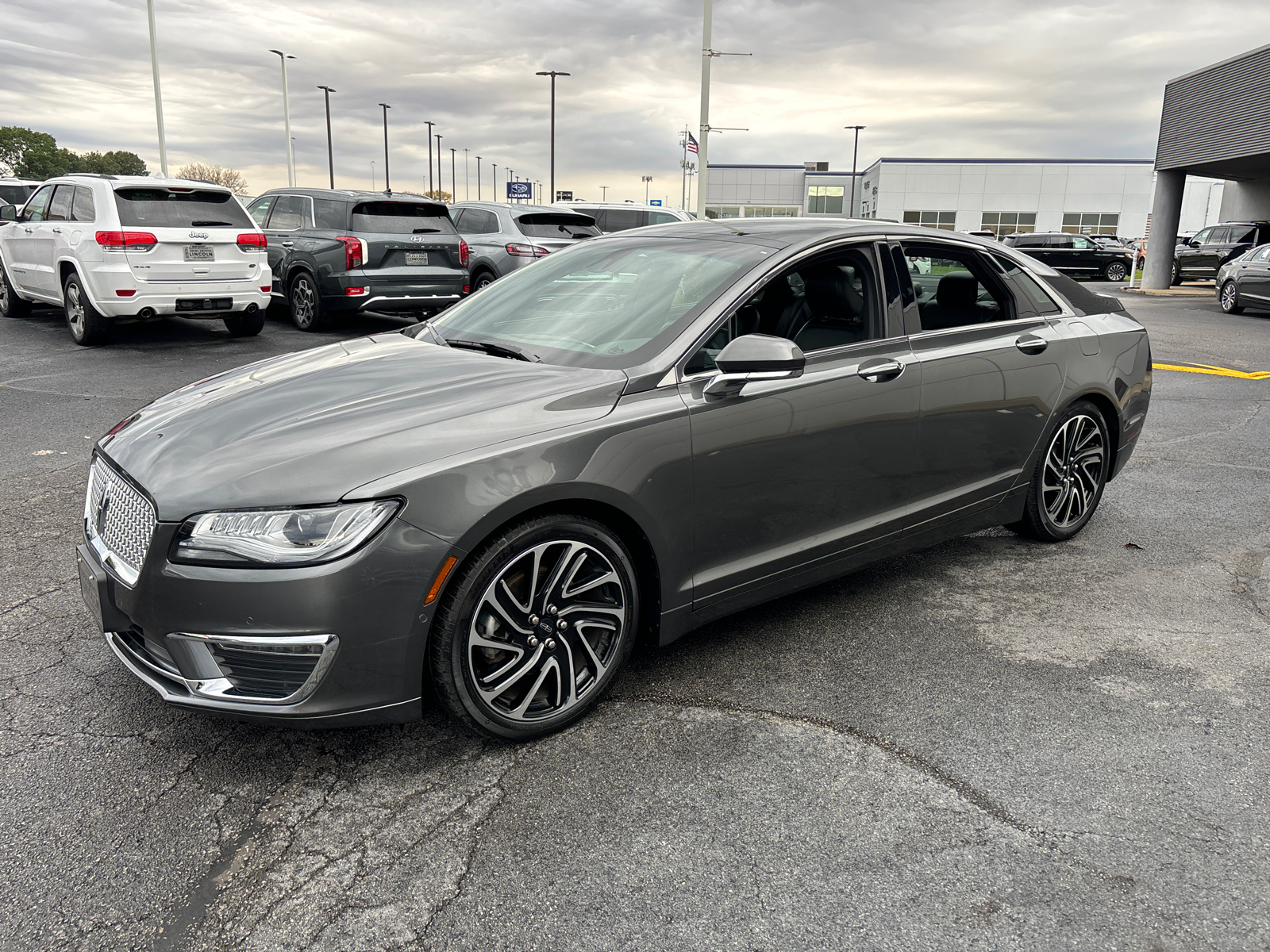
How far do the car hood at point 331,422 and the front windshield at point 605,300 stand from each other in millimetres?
200

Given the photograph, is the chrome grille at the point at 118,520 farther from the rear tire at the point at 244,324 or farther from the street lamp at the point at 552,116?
the street lamp at the point at 552,116

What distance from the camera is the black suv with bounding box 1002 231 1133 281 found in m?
35.2

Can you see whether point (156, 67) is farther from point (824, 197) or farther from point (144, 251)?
point (824, 197)

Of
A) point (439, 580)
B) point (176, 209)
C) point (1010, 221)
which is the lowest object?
point (439, 580)

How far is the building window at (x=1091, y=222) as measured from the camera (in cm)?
6538

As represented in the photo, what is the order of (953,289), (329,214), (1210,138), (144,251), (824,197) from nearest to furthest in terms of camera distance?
1. (953,289)
2. (144,251)
3. (329,214)
4. (1210,138)
5. (824,197)

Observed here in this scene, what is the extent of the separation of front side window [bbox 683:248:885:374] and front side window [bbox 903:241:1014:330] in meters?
0.27

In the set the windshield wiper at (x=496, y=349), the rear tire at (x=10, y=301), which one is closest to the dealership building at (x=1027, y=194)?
the rear tire at (x=10, y=301)

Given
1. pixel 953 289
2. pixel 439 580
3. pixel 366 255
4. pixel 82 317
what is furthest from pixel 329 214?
pixel 439 580

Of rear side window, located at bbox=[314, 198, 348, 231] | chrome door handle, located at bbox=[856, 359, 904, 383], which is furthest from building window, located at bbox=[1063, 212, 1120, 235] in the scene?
chrome door handle, located at bbox=[856, 359, 904, 383]

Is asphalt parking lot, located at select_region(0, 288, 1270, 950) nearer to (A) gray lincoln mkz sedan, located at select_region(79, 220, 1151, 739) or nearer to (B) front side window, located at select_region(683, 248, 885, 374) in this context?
(A) gray lincoln mkz sedan, located at select_region(79, 220, 1151, 739)

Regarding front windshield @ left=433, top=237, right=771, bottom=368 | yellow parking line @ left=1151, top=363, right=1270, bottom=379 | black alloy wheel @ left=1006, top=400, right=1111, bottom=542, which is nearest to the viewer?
front windshield @ left=433, top=237, right=771, bottom=368

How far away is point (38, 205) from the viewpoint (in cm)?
1145

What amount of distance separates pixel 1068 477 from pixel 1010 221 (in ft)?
227
